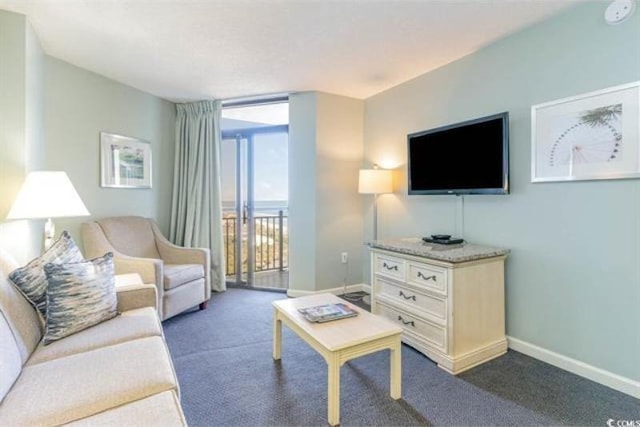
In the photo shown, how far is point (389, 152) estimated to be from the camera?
355 centimetres

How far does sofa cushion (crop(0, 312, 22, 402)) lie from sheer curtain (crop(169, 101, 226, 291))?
2.53 metres

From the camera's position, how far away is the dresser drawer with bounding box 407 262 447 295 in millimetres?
2158

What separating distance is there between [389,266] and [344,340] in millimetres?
1087

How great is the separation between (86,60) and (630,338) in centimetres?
442

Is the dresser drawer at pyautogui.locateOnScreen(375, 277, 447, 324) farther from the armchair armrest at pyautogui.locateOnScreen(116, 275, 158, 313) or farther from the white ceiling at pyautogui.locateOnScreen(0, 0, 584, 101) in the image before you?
the white ceiling at pyautogui.locateOnScreen(0, 0, 584, 101)

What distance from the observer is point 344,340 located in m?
1.65

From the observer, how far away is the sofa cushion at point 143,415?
1029mm

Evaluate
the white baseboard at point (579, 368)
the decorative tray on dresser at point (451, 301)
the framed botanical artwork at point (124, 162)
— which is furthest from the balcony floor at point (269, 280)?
the white baseboard at point (579, 368)

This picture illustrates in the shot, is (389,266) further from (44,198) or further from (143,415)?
(44,198)

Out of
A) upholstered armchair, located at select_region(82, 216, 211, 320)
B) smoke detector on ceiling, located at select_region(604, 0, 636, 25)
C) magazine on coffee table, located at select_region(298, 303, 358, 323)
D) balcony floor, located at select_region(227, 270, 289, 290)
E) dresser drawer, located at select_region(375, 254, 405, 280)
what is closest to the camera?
smoke detector on ceiling, located at select_region(604, 0, 636, 25)

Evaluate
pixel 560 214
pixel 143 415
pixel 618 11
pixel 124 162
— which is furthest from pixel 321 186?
pixel 143 415

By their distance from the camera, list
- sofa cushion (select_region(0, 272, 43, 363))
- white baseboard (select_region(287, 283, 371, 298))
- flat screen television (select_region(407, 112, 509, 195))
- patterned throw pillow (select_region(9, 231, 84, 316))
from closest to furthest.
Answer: sofa cushion (select_region(0, 272, 43, 363)), patterned throw pillow (select_region(9, 231, 84, 316)), flat screen television (select_region(407, 112, 509, 195)), white baseboard (select_region(287, 283, 371, 298))

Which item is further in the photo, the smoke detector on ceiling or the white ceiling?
the white ceiling

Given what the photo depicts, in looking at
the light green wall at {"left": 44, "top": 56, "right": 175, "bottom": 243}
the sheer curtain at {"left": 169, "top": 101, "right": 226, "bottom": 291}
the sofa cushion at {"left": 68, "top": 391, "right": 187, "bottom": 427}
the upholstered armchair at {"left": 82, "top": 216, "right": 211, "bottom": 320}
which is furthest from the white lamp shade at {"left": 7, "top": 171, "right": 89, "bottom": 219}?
the sheer curtain at {"left": 169, "top": 101, "right": 226, "bottom": 291}
